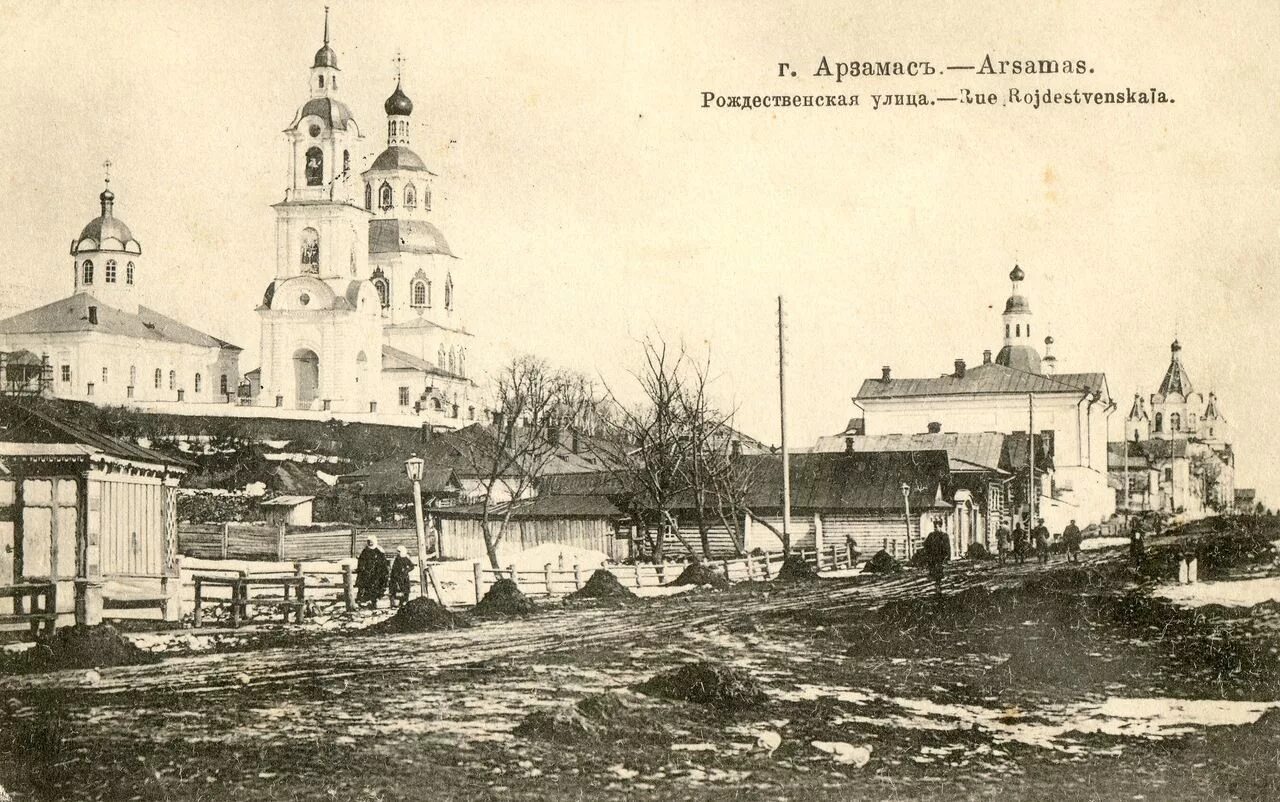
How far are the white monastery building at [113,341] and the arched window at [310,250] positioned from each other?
1331 mm

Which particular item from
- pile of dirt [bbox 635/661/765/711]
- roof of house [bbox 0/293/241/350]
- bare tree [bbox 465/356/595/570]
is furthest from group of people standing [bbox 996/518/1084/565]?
roof of house [bbox 0/293/241/350]

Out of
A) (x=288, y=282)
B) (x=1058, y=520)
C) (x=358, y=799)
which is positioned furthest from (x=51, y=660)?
(x=1058, y=520)

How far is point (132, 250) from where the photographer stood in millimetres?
7117

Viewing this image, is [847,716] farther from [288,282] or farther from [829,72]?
[288,282]

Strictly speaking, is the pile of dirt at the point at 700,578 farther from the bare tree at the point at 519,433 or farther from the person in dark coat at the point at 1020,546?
the person in dark coat at the point at 1020,546

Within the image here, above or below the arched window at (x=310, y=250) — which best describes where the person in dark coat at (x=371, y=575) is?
below

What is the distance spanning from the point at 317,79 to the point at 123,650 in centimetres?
371

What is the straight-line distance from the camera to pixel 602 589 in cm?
984

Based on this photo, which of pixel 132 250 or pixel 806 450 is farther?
pixel 806 450

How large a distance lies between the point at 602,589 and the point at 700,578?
139 cm

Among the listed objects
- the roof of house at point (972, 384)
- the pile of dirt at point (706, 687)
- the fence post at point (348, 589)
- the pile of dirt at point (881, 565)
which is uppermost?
the roof of house at point (972, 384)

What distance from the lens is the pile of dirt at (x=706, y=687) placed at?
6.80m

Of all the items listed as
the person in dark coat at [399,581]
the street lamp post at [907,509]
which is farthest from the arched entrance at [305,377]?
the street lamp post at [907,509]

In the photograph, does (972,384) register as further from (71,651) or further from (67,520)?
(71,651)
